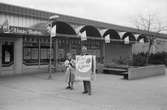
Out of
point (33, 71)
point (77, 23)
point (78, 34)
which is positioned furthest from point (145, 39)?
point (33, 71)

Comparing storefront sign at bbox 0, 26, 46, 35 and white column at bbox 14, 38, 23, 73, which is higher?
storefront sign at bbox 0, 26, 46, 35

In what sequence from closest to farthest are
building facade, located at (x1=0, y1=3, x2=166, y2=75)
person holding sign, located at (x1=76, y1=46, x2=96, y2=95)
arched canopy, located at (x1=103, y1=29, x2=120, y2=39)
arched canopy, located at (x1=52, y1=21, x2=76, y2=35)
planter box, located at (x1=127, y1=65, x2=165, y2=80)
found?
person holding sign, located at (x1=76, y1=46, x2=96, y2=95) → planter box, located at (x1=127, y1=65, x2=165, y2=80) → building facade, located at (x1=0, y1=3, x2=166, y2=75) → arched canopy, located at (x1=52, y1=21, x2=76, y2=35) → arched canopy, located at (x1=103, y1=29, x2=120, y2=39)

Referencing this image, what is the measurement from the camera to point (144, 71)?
50.3ft

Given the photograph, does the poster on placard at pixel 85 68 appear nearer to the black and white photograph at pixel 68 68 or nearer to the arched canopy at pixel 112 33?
the black and white photograph at pixel 68 68

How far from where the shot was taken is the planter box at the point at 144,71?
14055 millimetres

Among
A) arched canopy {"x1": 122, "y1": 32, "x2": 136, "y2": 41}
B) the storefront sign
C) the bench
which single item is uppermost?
arched canopy {"x1": 122, "y1": 32, "x2": 136, "y2": 41}

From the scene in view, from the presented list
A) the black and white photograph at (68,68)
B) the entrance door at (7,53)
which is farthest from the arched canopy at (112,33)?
the entrance door at (7,53)

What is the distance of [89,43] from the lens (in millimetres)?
21688

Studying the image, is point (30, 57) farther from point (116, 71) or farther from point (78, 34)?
point (116, 71)

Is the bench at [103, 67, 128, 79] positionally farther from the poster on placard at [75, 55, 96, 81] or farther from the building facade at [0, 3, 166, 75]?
the poster on placard at [75, 55, 96, 81]

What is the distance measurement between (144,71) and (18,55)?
8.73 meters

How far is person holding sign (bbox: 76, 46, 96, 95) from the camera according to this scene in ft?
30.5

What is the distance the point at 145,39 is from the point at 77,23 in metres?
9.29

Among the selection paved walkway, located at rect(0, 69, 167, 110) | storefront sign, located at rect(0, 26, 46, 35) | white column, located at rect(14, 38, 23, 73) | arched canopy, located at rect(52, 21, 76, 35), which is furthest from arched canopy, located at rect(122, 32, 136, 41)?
paved walkway, located at rect(0, 69, 167, 110)
